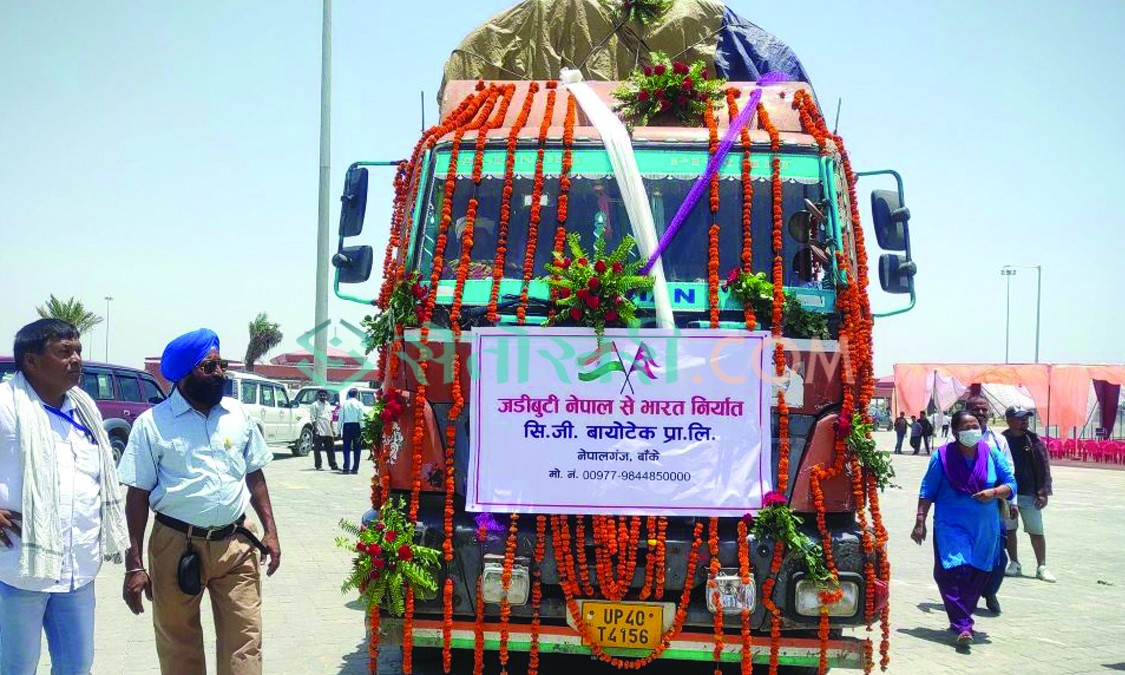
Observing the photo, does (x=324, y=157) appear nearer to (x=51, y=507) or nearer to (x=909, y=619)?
(x=909, y=619)

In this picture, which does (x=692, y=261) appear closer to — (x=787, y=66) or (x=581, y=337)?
(x=581, y=337)

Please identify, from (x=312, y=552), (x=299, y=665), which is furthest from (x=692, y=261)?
(x=312, y=552)

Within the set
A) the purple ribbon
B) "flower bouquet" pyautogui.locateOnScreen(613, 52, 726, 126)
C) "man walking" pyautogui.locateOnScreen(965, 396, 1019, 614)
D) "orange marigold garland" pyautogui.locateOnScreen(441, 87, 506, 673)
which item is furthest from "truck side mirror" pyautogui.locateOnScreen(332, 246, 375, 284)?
"man walking" pyautogui.locateOnScreen(965, 396, 1019, 614)

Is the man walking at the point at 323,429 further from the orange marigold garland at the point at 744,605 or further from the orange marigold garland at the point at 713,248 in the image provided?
the orange marigold garland at the point at 744,605

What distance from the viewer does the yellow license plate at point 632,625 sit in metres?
4.41

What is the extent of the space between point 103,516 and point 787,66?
497 cm

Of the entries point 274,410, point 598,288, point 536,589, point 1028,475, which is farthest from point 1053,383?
point 536,589

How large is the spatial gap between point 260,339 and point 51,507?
57222mm

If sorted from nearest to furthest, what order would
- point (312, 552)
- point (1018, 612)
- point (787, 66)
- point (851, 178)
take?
point (851, 178), point (787, 66), point (1018, 612), point (312, 552)

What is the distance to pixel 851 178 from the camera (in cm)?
536

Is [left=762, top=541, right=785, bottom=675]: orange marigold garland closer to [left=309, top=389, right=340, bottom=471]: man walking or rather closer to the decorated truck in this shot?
the decorated truck

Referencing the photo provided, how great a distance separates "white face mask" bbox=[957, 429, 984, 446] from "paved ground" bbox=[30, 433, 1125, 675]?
140cm

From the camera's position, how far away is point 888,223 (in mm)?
5641

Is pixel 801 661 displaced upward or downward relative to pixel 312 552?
upward
